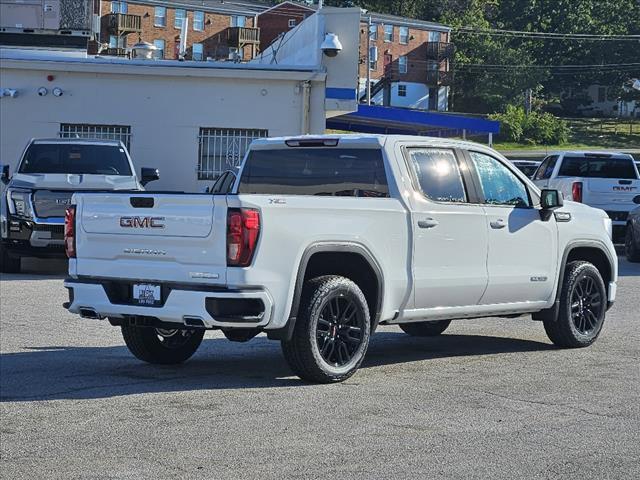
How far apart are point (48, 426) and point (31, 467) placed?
99cm

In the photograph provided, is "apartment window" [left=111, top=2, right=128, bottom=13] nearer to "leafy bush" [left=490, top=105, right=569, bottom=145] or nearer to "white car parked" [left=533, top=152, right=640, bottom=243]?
"leafy bush" [left=490, top=105, right=569, bottom=145]

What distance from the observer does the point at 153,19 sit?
7150 cm

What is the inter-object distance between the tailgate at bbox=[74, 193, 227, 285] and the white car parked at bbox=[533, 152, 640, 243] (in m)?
16.5

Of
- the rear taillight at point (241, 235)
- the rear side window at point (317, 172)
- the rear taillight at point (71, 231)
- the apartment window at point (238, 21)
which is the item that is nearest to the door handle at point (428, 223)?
the rear side window at point (317, 172)

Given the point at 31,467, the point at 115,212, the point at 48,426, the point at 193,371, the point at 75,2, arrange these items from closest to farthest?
the point at 31,467 → the point at 48,426 → the point at 115,212 → the point at 193,371 → the point at 75,2

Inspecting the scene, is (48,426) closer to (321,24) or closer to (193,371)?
(193,371)

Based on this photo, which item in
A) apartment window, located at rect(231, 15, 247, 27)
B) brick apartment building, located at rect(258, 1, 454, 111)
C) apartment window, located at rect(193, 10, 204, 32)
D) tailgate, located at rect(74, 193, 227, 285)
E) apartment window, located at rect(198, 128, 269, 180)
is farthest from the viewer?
brick apartment building, located at rect(258, 1, 454, 111)

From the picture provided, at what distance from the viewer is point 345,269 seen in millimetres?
9336

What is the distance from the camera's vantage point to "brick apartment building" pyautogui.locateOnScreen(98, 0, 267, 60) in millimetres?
69688

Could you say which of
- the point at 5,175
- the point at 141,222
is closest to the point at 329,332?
the point at 141,222

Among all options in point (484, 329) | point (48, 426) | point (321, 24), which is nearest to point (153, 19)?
point (321, 24)

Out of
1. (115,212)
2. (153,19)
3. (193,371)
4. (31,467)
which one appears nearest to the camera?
(31,467)

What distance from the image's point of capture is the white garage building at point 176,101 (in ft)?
79.4

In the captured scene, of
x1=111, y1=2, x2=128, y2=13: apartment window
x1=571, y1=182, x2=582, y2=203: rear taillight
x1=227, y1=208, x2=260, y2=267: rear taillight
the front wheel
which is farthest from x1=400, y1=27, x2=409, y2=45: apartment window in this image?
x1=227, y1=208, x2=260, y2=267: rear taillight
